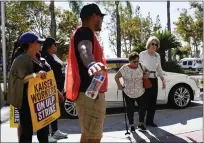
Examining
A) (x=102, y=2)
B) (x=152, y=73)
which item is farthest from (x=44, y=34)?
(x=152, y=73)

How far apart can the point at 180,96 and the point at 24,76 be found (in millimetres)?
5226

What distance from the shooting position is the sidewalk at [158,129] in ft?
17.0

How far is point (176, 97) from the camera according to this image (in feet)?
25.5

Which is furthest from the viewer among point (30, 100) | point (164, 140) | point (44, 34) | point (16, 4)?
point (44, 34)

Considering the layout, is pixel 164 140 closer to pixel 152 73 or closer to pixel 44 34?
pixel 152 73

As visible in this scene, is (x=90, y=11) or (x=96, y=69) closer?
(x=96, y=69)

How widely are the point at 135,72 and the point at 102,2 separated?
631 inches

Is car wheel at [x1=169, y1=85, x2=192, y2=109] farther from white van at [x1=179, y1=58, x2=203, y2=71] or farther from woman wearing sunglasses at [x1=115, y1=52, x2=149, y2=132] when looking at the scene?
white van at [x1=179, y1=58, x2=203, y2=71]

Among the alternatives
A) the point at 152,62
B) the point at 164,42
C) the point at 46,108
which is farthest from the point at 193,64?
the point at 46,108

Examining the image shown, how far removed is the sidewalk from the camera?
5180mm

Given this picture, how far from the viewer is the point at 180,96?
25.6 feet

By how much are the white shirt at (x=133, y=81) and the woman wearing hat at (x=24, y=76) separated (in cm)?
227

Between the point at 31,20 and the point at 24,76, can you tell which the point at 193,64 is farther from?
the point at 24,76

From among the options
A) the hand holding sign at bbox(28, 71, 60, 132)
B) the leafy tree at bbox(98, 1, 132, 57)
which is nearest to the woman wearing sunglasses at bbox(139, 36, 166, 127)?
the hand holding sign at bbox(28, 71, 60, 132)
